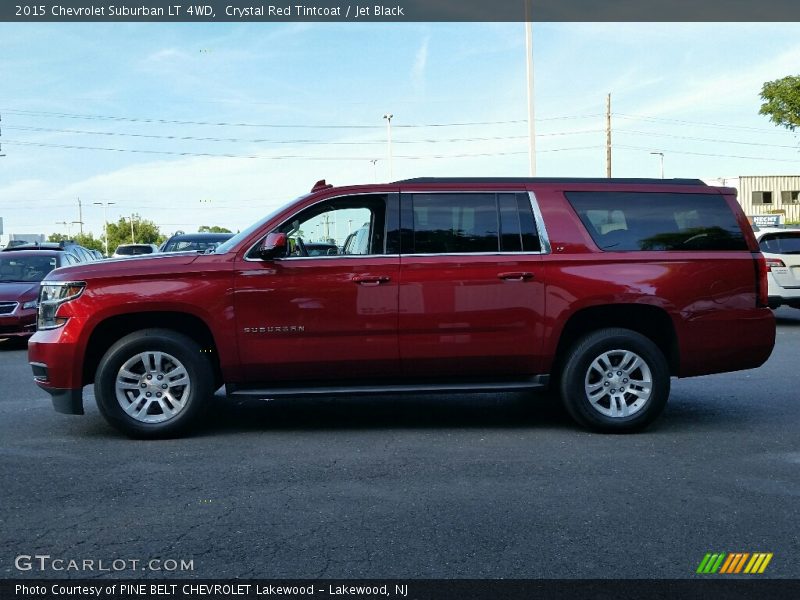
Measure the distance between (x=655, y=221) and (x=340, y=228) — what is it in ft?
8.27

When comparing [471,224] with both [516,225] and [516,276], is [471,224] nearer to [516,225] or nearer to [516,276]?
[516,225]

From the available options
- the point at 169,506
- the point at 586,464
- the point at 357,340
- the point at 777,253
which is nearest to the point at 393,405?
the point at 357,340

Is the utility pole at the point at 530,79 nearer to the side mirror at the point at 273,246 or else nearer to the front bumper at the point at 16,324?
the front bumper at the point at 16,324

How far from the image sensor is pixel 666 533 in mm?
4246

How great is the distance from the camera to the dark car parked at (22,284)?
1321cm

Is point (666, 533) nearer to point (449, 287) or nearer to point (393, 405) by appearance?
point (449, 287)

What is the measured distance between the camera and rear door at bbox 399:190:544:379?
21.4ft

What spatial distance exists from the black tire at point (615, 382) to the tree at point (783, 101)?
33.0 m

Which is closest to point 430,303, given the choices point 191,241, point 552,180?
point 552,180

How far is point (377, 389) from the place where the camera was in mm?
6539

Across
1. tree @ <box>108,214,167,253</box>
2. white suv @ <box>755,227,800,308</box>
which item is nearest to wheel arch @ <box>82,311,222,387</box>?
white suv @ <box>755,227,800,308</box>

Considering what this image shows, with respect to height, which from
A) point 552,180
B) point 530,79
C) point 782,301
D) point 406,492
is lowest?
point 406,492

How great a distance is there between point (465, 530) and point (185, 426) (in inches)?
117
